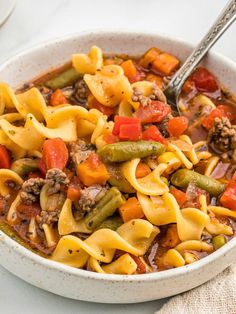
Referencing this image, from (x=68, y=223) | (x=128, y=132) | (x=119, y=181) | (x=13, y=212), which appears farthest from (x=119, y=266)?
(x=128, y=132)

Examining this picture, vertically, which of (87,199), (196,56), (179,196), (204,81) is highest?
(196,56)

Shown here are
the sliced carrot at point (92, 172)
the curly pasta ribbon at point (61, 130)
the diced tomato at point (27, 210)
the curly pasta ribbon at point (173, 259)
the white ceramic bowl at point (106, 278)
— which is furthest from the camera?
the curly pasta ribbon at point (61, 130)

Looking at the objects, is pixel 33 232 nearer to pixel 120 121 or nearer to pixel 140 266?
pixel 140 266

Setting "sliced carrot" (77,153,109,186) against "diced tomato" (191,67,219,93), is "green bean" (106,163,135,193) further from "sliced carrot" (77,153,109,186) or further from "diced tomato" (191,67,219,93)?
"diced tomato" (191,67,219,93)

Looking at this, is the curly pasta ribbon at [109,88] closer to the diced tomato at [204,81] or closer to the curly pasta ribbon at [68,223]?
the diced tomato at [204,81]

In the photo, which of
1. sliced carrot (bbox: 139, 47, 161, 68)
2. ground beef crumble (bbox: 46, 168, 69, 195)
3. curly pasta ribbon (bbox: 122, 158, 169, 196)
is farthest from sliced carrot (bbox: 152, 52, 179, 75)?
ground beef crumble (bbox: 46, 168, 69, 195)

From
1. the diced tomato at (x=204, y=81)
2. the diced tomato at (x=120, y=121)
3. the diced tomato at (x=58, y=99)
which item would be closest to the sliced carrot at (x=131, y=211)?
the diced tomato at (x=120, y=121)

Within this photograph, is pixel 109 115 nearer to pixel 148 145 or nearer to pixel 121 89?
pixel 121 89

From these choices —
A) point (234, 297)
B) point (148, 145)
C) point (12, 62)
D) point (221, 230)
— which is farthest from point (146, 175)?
point (12, 62)
